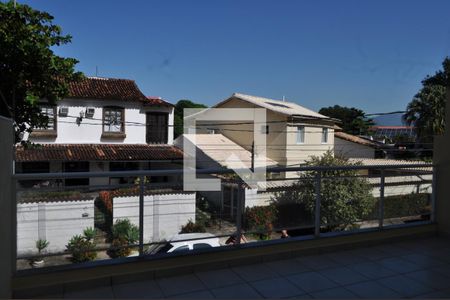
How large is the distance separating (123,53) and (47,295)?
51.9 ft

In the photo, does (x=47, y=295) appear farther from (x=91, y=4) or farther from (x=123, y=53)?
(x=123, y=53)

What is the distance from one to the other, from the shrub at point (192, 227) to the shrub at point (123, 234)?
46 centimetres

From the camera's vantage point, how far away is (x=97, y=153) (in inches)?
797

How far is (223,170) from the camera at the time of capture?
11.6 ft

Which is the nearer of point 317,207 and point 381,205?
point 317,207

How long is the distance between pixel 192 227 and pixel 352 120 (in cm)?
5354

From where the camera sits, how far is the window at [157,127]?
75.4ft

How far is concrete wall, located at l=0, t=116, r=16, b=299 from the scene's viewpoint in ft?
8.01

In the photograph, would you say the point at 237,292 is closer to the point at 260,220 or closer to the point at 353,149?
the point at 260,220

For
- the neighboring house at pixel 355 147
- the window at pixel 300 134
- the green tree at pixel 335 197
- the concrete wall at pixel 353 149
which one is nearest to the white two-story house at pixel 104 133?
the window at pixel 300 134

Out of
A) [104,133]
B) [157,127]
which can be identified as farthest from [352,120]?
[104,133]

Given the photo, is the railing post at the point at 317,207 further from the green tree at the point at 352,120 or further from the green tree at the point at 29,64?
the green tree at the point at 352,120

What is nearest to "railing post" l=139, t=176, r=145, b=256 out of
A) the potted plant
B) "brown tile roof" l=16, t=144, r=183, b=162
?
the potted plant

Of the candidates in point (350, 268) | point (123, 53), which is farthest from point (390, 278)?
point (123, 53)
